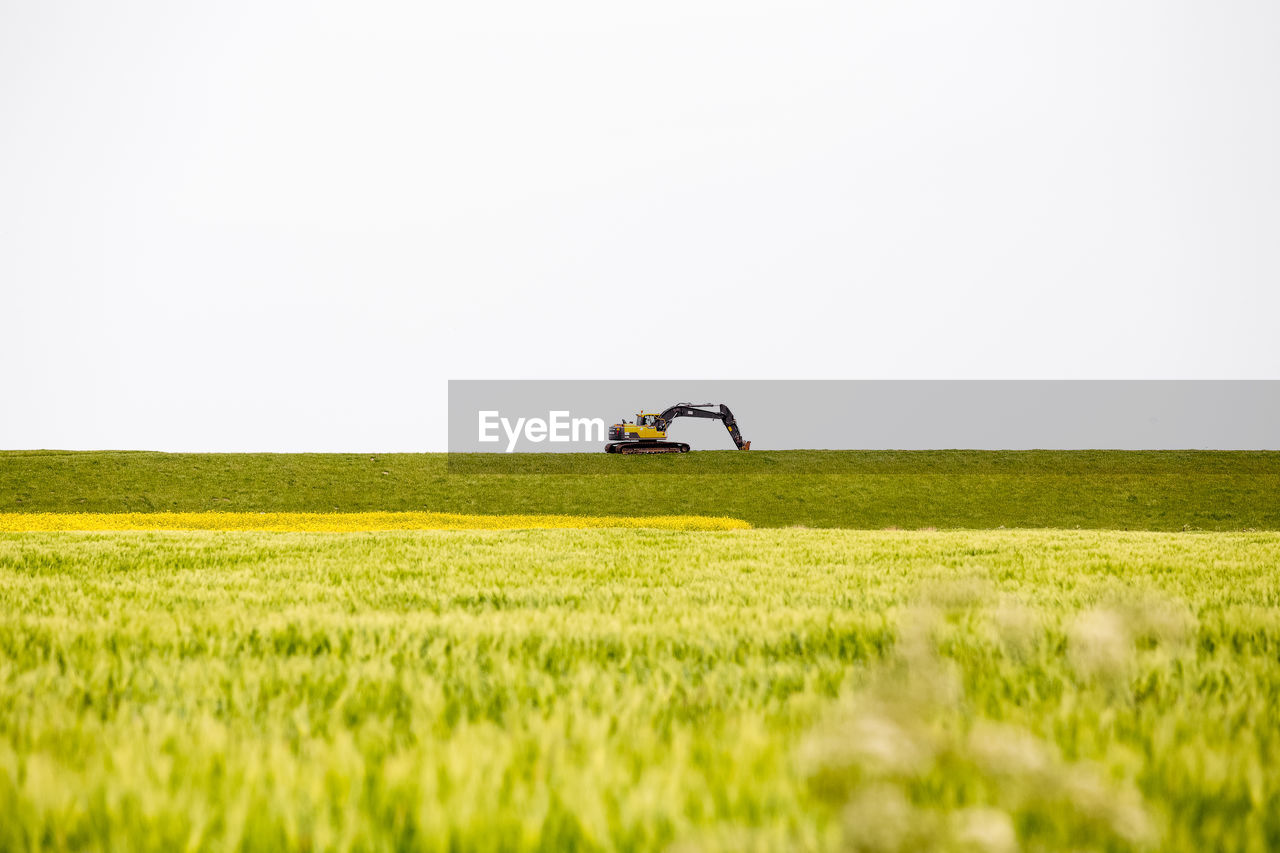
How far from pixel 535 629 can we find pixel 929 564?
6329 mm

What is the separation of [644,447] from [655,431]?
5.02 feet

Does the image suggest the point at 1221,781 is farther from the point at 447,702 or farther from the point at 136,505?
the point at 136,505

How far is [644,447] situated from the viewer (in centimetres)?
4550

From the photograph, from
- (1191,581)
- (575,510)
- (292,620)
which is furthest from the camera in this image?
(575,510)

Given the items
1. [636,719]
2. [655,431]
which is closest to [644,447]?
[655,431]

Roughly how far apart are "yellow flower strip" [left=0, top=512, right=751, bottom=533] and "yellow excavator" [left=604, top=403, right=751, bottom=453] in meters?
15.1

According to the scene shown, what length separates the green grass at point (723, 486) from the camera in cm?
3216

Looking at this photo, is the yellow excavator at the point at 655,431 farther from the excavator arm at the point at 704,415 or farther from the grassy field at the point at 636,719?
the grassy field at the point at 636,719

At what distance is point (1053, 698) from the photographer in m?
2.96

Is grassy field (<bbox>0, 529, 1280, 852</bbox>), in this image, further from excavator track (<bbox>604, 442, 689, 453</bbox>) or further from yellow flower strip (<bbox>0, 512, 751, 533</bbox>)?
excavator track (<bbox>604, 442, 689, 453</bbox>)

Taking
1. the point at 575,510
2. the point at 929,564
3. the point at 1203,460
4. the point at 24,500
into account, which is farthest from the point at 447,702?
the point at 1203,460

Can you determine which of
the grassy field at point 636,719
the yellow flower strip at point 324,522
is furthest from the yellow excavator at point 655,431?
the grassy field at point 636,719

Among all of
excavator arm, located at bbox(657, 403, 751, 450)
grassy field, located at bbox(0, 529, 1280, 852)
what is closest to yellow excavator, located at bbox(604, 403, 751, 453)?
excavator arm, located at bbox(657, 403, 751, 450)

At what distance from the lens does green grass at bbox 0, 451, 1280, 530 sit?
105 ft
